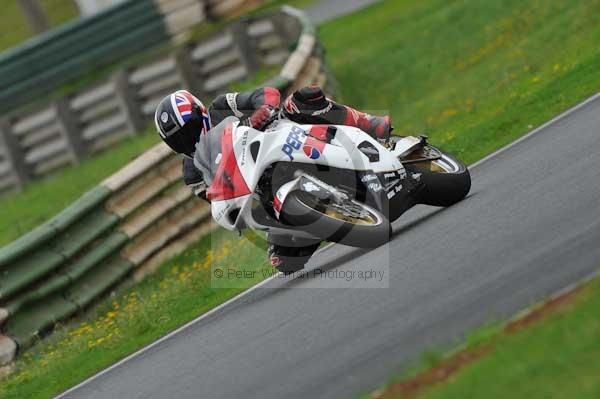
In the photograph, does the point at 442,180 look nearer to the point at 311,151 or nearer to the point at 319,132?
the point at 319,132

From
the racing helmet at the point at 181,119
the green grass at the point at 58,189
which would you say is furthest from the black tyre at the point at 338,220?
the green grass at the point at 58,189

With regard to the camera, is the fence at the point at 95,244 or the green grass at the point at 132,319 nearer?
the green grass at the point at 132,319

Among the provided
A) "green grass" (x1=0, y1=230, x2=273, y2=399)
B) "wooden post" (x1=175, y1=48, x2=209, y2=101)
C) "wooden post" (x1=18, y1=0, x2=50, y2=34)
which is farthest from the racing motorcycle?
"wooden post" (x1=18, y1=0, x2=50, y2=34)

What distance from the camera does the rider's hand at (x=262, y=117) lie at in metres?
8.52

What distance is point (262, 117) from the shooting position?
28.0 ft

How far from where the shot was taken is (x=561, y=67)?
13.8 m

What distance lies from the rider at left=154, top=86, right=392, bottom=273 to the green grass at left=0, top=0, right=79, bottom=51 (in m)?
24.3

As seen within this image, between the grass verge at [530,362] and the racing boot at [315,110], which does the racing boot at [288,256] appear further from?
the grass verge at [530,362]

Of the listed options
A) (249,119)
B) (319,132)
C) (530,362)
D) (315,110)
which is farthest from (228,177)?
(530,362)

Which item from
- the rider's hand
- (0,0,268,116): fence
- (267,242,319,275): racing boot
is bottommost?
(0,0,268,116): fence

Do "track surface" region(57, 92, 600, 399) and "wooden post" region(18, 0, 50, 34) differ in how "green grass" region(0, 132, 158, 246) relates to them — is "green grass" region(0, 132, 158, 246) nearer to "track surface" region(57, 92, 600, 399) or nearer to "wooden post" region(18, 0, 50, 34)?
"wooden post" region(18, 0, 50, 34)

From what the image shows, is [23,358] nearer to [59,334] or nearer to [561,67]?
[59,334]

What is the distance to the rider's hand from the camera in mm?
8516

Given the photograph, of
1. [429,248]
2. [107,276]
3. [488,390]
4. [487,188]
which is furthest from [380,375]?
[107,276]
